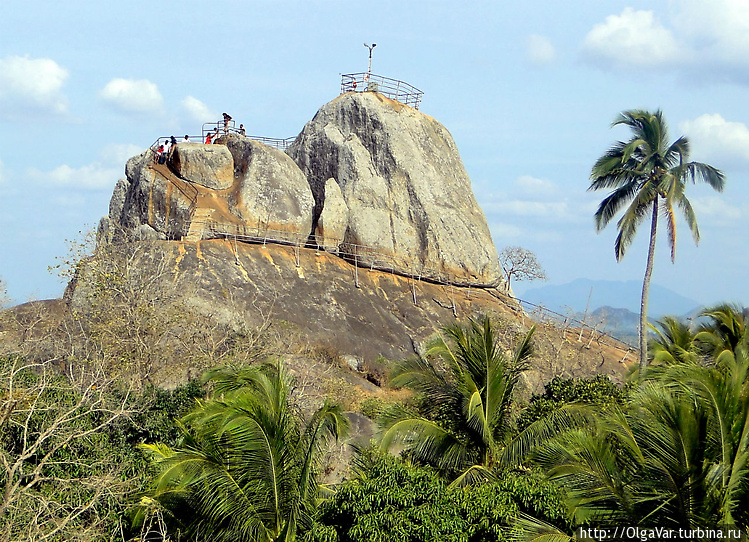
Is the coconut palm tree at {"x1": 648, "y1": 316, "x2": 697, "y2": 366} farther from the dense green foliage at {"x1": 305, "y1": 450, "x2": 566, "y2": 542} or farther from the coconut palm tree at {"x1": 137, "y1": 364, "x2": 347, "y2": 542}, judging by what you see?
the coconut palm tree at {"x1": 137, "y1": 364, "x2": 347, "y2": 542}

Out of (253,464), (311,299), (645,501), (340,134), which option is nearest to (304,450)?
(253,464)

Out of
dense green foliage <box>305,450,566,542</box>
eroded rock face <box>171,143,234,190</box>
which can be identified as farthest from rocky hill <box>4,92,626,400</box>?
dense green foliage <box>305,450,566,542</box>

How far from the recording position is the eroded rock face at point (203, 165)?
133 ft

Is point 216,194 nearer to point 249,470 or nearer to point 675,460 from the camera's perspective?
point 249,470

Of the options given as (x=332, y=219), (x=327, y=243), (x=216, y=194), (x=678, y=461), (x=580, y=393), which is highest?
(x=216, y=194)

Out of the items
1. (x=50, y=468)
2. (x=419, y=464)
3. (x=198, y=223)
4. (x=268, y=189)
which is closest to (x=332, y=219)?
(x=268, y=189)

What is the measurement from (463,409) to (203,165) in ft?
91.3

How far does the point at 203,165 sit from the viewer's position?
1607 inches

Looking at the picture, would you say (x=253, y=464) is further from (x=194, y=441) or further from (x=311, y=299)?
(x=311, y=299)

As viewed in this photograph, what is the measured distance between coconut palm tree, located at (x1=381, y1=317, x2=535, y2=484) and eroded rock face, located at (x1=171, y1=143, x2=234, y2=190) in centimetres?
2626

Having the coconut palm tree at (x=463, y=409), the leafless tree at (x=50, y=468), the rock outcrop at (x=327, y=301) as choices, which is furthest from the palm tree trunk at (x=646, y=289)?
the leafless tree at (x=50, y=468)

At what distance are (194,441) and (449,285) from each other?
29.2 meters

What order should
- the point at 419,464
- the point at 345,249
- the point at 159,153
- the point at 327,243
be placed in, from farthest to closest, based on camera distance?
the point at 345,249
the point at 327,243
the point at 159,153
the point at 419,464

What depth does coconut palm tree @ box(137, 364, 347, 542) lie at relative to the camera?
1359 cm
